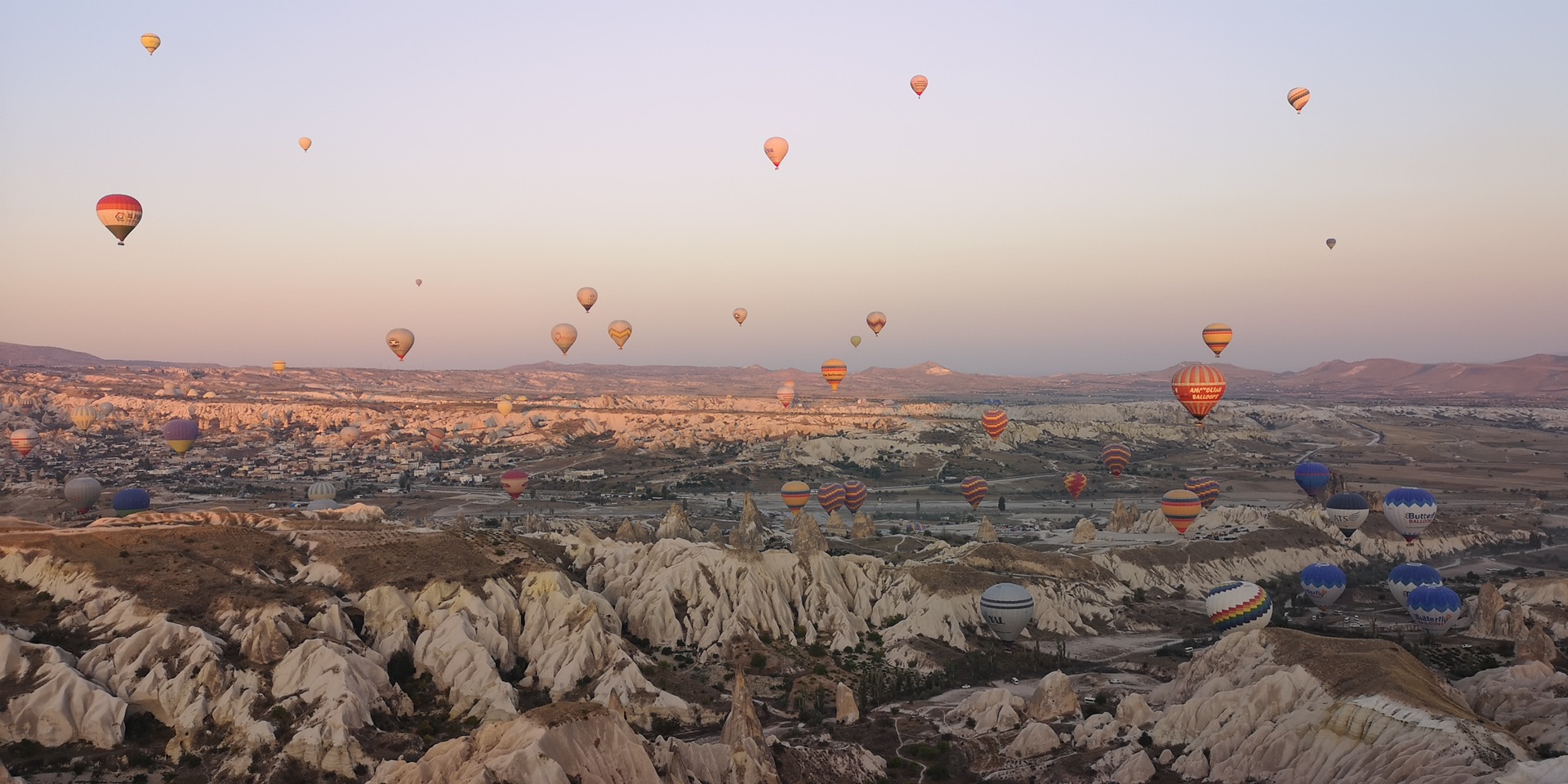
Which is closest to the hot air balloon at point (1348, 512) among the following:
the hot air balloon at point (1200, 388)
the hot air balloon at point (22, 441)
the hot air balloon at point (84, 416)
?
the hot air balloon at point (1200, 388)

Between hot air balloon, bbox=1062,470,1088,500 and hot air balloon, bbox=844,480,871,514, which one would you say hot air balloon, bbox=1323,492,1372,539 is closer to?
hot air balloon, bbox=1062,470,1088,500

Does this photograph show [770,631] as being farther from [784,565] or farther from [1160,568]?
[1160,568]

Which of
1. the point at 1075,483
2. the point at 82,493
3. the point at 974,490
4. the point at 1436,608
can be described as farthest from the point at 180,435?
the point at 1436,608

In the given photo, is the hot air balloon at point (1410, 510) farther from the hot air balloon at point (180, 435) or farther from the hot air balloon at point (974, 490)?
the hot air balloon at point (180, 435)

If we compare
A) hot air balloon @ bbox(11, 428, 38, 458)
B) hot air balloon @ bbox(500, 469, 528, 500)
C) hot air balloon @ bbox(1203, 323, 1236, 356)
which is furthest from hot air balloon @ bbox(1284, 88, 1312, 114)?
hot air balloon @ bbox(11, 428, 38, 458)

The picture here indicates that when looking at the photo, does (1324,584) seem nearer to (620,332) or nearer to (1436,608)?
(1436,608)

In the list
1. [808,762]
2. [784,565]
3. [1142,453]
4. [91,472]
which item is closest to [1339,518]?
[784,565]
